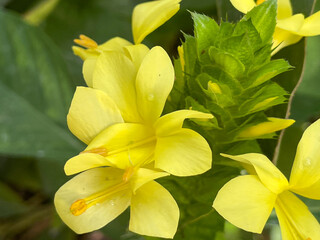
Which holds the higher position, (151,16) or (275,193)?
(151,16)

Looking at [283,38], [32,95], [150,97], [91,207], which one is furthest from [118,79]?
[32,95]

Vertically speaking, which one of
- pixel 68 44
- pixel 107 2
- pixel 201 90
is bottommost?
pixel 68 44

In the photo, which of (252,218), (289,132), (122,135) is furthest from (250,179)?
(289,132)

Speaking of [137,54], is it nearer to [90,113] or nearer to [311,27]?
[90,113]

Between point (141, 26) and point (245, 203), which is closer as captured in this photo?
point (245, 203)

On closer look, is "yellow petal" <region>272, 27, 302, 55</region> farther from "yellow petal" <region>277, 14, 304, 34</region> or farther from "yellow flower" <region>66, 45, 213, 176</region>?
"yellow flower" <region>66, 45, 213, 176</region>

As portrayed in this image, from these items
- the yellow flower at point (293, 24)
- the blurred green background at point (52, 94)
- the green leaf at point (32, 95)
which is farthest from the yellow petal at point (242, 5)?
the green leaf at point (32, 95)

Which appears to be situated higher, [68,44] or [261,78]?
[261,78]

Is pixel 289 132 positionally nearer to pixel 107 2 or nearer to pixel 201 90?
pixel 201 90
